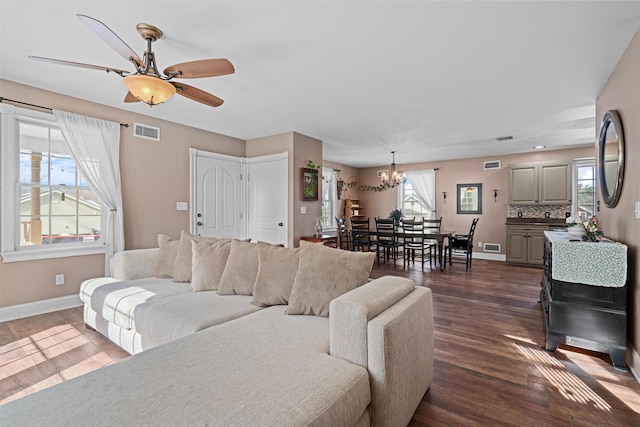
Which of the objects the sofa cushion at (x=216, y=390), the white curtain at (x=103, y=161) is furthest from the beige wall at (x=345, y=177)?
the sofa cushion at (x=216, y=390)

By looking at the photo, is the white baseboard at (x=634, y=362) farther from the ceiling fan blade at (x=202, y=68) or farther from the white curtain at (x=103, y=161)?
the white curtain at (x=103, y=161)

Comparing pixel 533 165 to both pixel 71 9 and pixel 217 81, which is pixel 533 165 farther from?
pixel 71 9

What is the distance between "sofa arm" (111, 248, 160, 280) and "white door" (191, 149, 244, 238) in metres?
1.58

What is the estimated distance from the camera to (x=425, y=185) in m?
8.06

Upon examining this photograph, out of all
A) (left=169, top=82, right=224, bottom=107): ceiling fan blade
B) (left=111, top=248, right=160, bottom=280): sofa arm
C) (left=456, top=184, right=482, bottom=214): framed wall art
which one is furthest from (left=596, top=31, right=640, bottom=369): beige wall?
(left=456, top=184, right=482, bottom=214): framed wall art

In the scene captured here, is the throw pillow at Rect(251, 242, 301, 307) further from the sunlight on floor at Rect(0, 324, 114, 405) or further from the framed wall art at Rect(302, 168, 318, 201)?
the framed wall art at Rect(302, 168, 318, 201)

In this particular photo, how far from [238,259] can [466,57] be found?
266 centimetres

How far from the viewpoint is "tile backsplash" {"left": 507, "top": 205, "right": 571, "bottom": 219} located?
6312 millimetres

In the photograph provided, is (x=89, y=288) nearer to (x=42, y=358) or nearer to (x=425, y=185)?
(x=42, y=358)

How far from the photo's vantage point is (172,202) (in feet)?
14.9

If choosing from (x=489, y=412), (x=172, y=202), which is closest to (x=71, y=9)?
(x=172, y=202)

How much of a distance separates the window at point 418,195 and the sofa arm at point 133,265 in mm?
6700

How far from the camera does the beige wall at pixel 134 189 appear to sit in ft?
10.7

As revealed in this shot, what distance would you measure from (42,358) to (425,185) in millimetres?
7849
